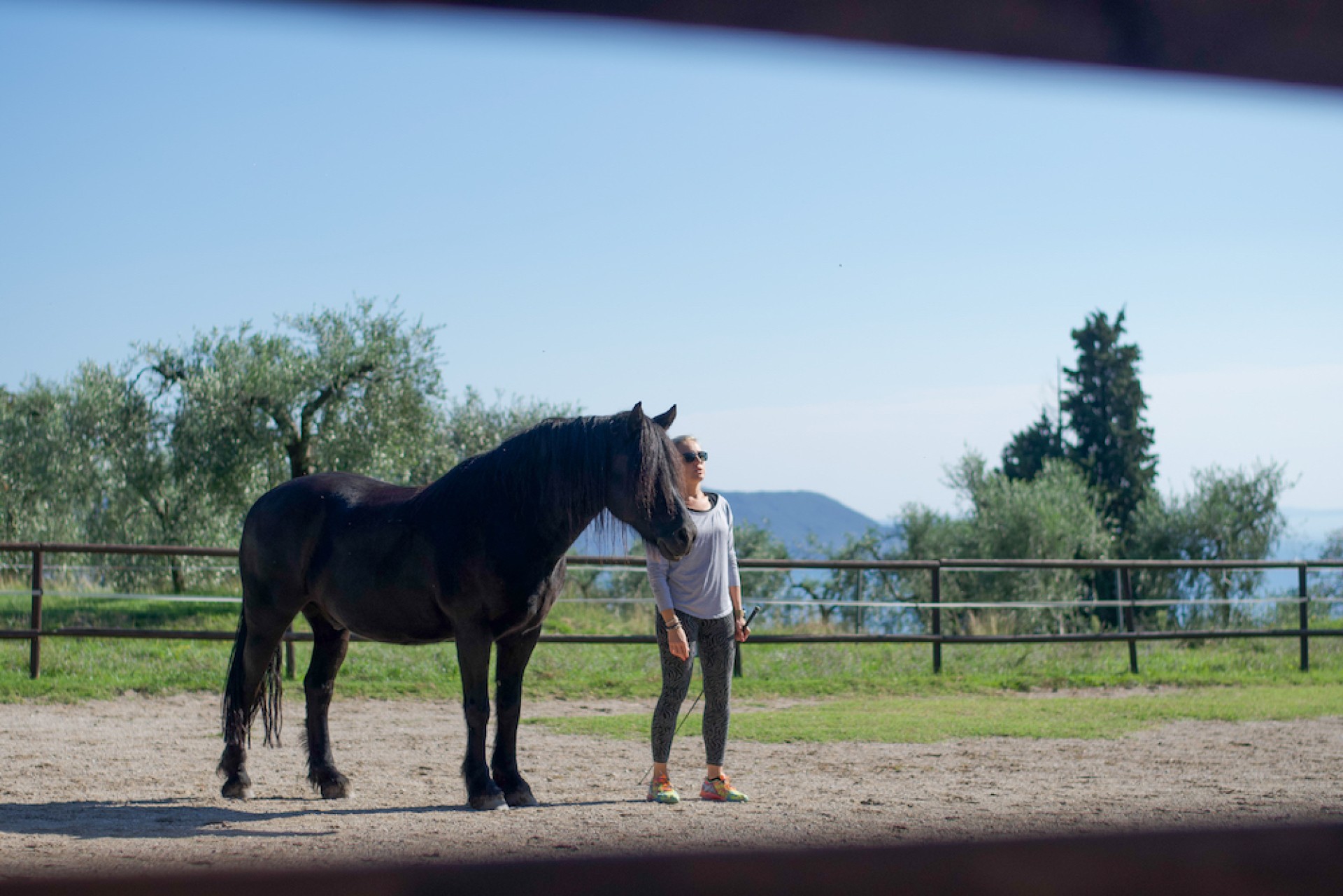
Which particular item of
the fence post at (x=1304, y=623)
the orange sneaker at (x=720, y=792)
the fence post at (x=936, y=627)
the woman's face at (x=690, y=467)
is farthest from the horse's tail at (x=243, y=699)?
the fence post at (x=1304, y=623)

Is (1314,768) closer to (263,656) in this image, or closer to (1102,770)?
(1102,770)

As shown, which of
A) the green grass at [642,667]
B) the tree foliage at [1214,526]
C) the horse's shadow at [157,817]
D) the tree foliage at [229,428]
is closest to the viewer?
the horse's shadow at [157,817]

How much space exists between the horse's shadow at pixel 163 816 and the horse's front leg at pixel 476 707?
140 mm

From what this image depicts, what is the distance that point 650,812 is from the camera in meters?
4.73

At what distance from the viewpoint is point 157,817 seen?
15.5 feet

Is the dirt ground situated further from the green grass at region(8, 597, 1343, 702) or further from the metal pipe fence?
the metal pipe fence

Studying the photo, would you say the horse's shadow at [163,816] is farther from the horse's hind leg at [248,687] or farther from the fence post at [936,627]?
the fence post at [936,627]

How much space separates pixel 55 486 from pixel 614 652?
502 inches

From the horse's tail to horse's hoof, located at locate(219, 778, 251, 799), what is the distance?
0.61 ft

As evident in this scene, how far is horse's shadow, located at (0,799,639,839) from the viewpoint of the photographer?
4.37 m

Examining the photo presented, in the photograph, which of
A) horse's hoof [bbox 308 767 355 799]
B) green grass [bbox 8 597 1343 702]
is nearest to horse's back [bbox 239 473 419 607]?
horse's hoof [bbox 308 767 355 799]

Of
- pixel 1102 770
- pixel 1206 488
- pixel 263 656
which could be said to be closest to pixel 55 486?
pixel 263 656

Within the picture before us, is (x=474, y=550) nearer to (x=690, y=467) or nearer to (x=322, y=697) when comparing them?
(x=690, y=467)

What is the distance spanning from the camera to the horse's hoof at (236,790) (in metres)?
5.26
